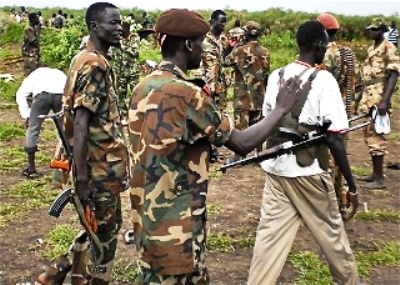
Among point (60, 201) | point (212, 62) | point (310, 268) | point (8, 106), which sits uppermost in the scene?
point (212, 62)

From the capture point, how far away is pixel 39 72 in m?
5.75

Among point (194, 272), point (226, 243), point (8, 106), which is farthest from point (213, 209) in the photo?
point (8, 106)

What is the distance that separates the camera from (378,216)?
5.37 meters

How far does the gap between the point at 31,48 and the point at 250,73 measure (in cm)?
876

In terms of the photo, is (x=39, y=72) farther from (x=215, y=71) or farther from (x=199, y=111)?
(x=199, y=111)

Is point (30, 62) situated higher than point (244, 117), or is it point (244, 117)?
point (244, 117)

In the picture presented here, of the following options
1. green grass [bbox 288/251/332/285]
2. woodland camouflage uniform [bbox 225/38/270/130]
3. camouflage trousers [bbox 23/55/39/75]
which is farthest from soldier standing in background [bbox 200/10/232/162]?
camouflage trousers [bbox 23/55/39/75]

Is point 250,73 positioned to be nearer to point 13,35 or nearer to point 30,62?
point 30,62

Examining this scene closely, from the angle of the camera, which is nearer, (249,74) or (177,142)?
(177,142)

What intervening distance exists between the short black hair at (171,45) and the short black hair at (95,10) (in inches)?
46.5

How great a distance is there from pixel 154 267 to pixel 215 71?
5.45m

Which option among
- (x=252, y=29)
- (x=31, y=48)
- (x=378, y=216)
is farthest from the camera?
(x=31, y=48)

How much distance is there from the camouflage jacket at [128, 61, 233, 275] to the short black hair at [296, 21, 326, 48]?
46.0 inches

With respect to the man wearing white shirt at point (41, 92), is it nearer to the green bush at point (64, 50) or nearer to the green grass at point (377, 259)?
the green grass at point (377, 259)
